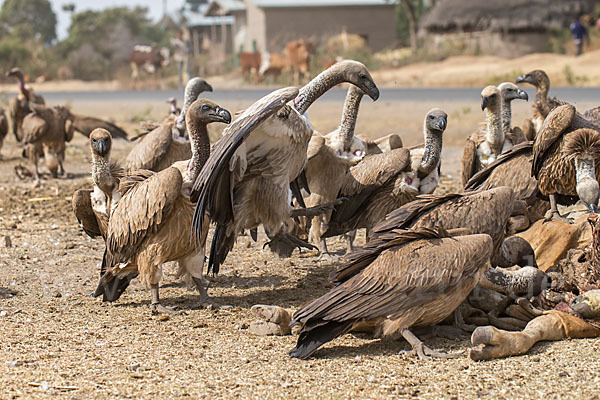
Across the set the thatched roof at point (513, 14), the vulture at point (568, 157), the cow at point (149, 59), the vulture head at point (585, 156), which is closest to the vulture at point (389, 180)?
the vulture at point (568, 157)

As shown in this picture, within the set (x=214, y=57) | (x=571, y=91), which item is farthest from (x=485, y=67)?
(x=214, y=57)

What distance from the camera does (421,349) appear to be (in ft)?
15.1

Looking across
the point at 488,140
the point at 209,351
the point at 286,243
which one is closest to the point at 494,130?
the point at 488,140

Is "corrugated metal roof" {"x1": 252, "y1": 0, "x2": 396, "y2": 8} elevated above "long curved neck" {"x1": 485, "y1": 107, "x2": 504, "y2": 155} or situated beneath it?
elevated above

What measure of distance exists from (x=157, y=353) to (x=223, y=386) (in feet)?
2.48

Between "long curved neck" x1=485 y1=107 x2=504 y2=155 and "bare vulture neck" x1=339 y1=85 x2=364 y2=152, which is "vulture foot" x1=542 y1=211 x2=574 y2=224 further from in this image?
"bare vulture neck" x1=339 y1=85 x2=364 y2=152

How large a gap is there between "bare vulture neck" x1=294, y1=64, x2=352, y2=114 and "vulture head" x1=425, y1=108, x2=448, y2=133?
76cm

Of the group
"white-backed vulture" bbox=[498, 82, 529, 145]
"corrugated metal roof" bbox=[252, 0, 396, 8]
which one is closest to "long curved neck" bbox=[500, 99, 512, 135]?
"white-backed vulture" bbox=[498, 82, 529, 145]

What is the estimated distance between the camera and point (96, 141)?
6.33 m

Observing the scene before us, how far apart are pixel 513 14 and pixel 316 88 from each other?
29.7 metres

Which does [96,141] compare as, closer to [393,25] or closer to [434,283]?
[434,283]

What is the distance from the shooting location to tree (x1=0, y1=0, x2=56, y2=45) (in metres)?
79.0

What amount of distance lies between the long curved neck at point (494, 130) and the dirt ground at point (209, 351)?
197 cm

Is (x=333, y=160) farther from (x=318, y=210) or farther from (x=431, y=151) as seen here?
(x=318, y=210)
